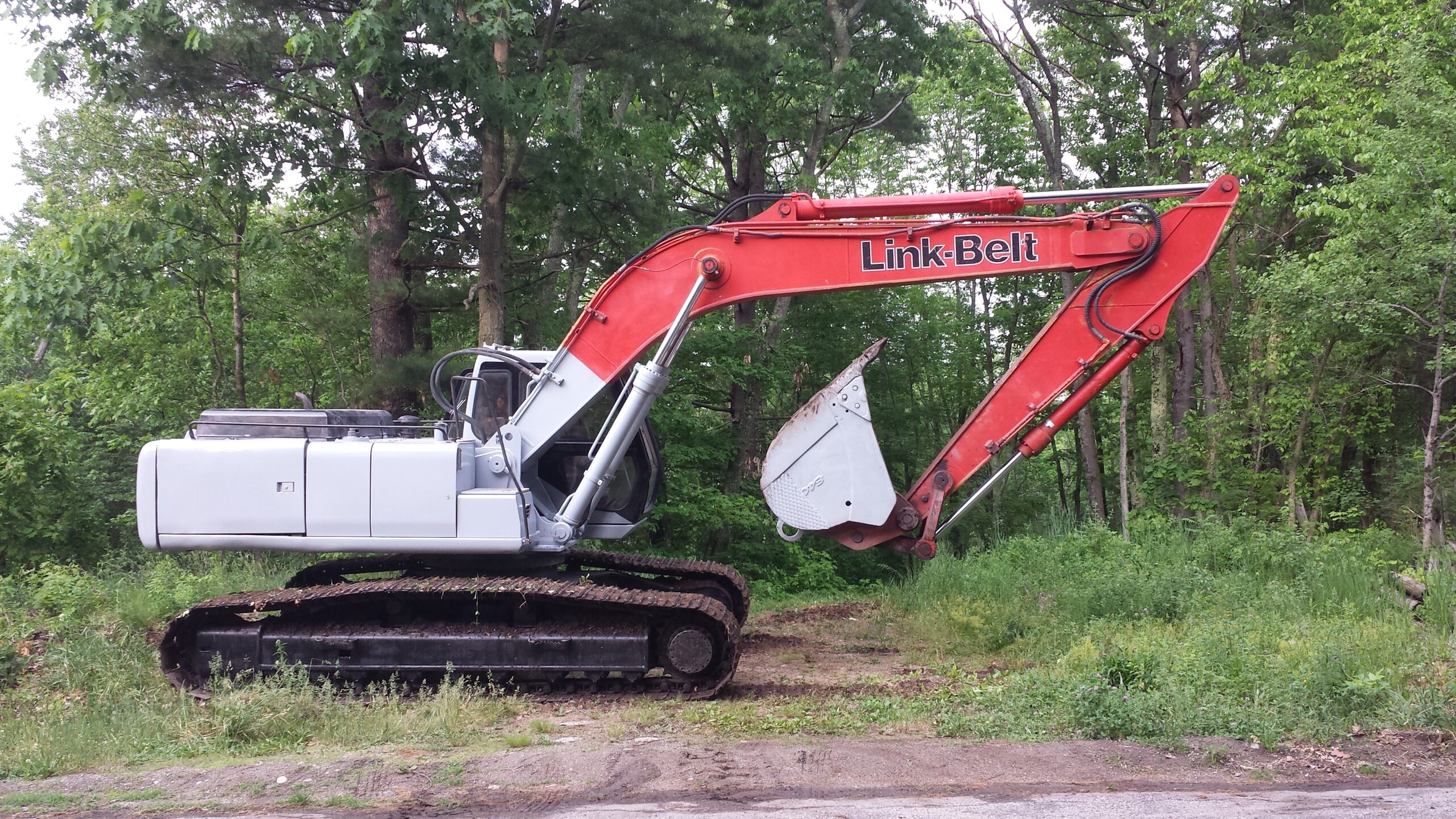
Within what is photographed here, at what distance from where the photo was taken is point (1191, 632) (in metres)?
7.49

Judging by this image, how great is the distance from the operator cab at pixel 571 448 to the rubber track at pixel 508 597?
33.6 inches

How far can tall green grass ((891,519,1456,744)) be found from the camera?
5773 millimetres

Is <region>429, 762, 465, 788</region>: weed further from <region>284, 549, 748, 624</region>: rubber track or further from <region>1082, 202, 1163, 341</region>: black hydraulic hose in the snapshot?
<region>1082, 202, 1163, 341</region>: black hydraulic hose

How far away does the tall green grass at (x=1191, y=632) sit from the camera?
5773 millimetres

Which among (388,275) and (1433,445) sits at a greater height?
(388,275)

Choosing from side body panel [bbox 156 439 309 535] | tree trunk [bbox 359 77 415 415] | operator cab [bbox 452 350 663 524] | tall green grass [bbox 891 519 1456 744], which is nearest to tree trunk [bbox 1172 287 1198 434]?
tall green grass [bbox 891 519 1456 744]

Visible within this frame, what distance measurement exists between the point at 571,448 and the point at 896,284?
290cm

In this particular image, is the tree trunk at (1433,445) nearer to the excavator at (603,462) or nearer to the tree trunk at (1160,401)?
the excavator at (603,462)

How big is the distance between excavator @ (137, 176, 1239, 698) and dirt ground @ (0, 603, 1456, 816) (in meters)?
1.39

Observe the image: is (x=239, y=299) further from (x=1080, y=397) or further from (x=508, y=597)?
(x=1080, y=397)

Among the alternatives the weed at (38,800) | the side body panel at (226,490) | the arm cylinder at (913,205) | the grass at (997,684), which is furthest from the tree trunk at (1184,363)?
the weed at (38,800)

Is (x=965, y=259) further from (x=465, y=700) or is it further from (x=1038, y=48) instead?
(x=1038, y=48)

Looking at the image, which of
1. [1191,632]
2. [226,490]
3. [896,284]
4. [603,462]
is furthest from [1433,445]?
[226,490]

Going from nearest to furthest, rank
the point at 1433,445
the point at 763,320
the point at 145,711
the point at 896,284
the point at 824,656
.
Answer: the point at 145,711
the point at 896,284
the point at 824,656
the point at 1433,445
the point at 763,320
